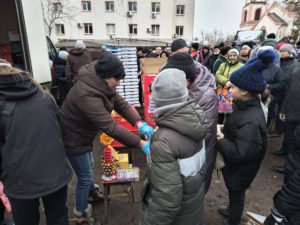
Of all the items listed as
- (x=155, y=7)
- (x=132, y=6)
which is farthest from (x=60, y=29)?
(x=155, y=7)

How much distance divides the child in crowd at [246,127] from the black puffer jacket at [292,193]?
0.76 ft

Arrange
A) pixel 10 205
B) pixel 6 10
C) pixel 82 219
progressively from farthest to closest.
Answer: pixel 6 10, pixel 82 219, pixel 10 205

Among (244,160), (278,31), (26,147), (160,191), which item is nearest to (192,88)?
(244,160)

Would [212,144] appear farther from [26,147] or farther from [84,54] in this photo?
[84,54]

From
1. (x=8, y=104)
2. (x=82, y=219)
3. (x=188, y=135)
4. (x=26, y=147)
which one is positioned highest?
(x=8, y=104)

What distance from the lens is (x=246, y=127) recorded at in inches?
71.9

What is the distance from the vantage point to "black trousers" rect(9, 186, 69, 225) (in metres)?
1.63

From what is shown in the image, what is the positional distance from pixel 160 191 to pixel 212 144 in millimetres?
1018

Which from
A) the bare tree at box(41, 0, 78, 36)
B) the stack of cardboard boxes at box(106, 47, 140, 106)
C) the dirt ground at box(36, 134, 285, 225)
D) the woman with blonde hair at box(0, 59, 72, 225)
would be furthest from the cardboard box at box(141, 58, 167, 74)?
the bare tree at box(41, 0, 78, 36)

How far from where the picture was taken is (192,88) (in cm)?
217

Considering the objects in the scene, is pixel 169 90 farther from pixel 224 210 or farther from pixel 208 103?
pixel 224 210

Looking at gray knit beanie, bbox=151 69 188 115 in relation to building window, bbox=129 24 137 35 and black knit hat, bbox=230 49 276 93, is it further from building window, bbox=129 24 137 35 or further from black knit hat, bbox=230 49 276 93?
building window, bbox=129 24 137 35

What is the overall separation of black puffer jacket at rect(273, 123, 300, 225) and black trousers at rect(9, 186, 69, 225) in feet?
5.83

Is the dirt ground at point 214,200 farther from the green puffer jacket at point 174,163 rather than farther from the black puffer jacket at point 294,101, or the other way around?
the green puffer jacket at point 174,163
